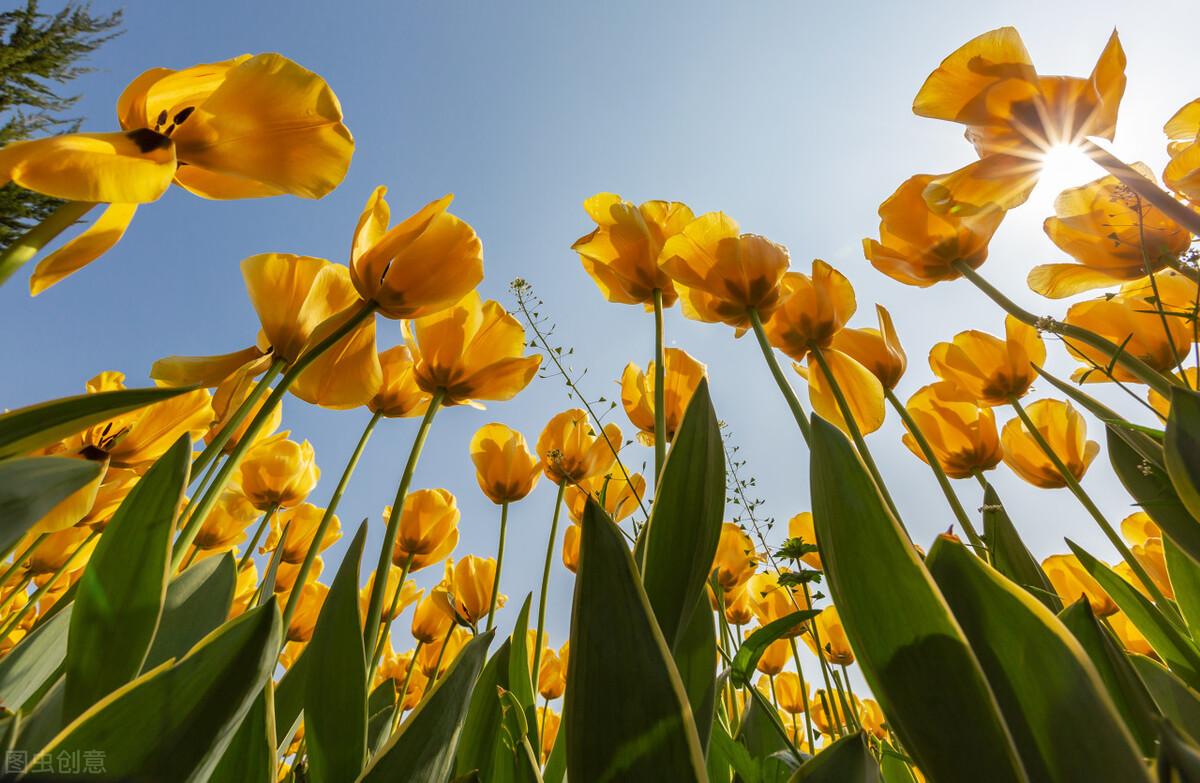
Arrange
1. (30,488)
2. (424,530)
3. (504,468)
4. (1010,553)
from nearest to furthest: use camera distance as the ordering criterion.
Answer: (30,488) → (1010,553) → (504,468) → (424,530)

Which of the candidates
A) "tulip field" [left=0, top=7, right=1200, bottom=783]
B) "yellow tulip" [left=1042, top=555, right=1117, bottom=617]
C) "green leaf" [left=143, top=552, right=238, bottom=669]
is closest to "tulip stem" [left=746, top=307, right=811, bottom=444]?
"tulip field" [left=0, top=7, right=1200, bottom=783]

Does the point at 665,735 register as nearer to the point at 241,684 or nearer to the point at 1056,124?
the point at 241,684

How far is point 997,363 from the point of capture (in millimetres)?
1203

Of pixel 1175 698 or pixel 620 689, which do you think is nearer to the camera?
pixel 620 689

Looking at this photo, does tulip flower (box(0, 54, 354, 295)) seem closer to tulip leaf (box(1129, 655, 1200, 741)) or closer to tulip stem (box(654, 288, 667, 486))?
tulip stem (box(654, 288, 667, 486))

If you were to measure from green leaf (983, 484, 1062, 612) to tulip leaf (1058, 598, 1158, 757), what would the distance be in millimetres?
246

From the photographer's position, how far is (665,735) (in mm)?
441

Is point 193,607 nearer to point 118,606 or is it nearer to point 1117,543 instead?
point 118,606

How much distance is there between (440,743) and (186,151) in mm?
601

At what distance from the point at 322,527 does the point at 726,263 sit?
65cm

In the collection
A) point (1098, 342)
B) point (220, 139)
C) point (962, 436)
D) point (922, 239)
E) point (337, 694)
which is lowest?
point (337, 694)

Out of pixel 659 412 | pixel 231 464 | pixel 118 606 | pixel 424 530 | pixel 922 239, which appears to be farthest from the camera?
pixel 424 530

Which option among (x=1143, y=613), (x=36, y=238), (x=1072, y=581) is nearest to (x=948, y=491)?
(x=1143, y=613)

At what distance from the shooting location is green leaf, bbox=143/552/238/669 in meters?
0.77
